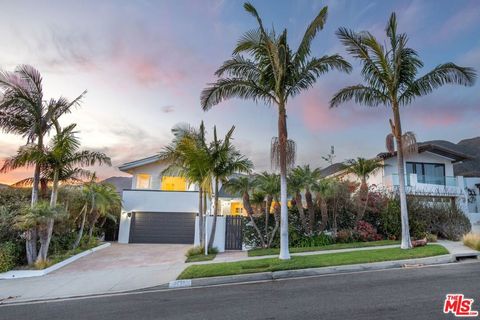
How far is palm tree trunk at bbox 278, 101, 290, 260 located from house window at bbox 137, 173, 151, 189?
579 inches

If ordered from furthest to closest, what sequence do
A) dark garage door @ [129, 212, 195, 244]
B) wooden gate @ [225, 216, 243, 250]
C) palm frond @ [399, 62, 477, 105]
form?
1. dark garage door @ [129, 212, 195, 244]
2. wooden gate @ [225, 216, 243, 250]
3. palm frond @ [399, 62, 477, 105]

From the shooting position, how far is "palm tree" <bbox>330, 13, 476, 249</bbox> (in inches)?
465

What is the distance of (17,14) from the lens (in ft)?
36.2

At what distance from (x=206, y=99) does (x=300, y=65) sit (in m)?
3.86

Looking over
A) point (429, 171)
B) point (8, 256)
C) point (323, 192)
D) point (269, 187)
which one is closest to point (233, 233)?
point (269, 187)

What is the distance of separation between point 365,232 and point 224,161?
Answer: 8067 mm

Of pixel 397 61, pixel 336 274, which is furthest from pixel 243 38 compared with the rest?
pixel 336 274

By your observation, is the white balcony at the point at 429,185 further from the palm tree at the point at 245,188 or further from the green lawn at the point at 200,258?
the green lawn at the point at 200,258

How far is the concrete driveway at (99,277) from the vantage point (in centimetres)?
827

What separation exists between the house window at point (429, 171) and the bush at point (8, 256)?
967 inches

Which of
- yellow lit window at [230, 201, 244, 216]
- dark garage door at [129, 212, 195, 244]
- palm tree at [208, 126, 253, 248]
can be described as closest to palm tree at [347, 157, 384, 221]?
palm tree at [208, 126, 253, 248]

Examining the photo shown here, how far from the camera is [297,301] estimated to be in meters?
6.09

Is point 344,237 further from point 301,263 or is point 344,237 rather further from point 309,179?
point 301,263

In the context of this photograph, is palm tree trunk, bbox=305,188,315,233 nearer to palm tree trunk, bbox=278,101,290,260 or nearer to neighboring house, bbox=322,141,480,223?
palm tree trunk, bbox=278,101,290,260
